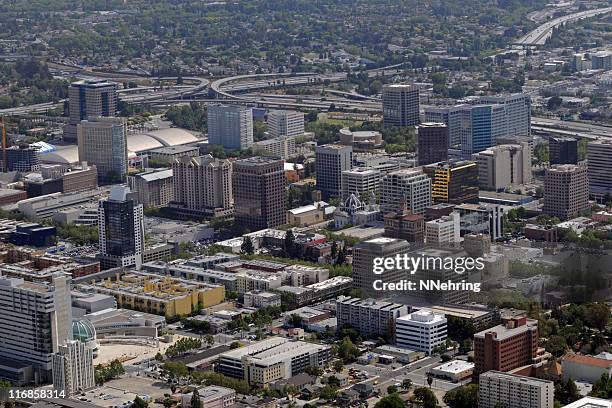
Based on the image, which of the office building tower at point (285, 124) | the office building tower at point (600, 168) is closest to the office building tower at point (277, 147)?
the office building tower at point (285, 124)

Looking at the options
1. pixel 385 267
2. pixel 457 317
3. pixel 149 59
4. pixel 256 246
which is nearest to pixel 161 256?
pixel 256 246

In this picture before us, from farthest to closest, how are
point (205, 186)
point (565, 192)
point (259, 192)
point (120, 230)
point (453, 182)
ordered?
point (205, 186), point (453, 182), point (565, 192), point (259, 192), point (120, 230)

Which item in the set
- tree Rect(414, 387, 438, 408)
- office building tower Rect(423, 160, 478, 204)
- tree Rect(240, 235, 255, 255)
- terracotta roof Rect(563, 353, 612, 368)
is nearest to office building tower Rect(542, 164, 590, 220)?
office building tower Rect(423, 160, 478, 204)

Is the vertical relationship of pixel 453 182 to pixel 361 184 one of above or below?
above

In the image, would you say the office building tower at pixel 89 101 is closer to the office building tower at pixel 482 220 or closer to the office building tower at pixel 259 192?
the office building tower at pixel 259 192

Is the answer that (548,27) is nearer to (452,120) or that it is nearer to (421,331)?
(452,120)

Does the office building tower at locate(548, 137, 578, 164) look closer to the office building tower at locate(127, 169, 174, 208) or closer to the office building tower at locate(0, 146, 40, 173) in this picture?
the office building tower at locate(127, 169, 174, 208)

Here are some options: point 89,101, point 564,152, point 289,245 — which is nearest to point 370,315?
point 289,245

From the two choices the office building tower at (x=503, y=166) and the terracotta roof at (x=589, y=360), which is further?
the office building tower at (x=503, y=166)
